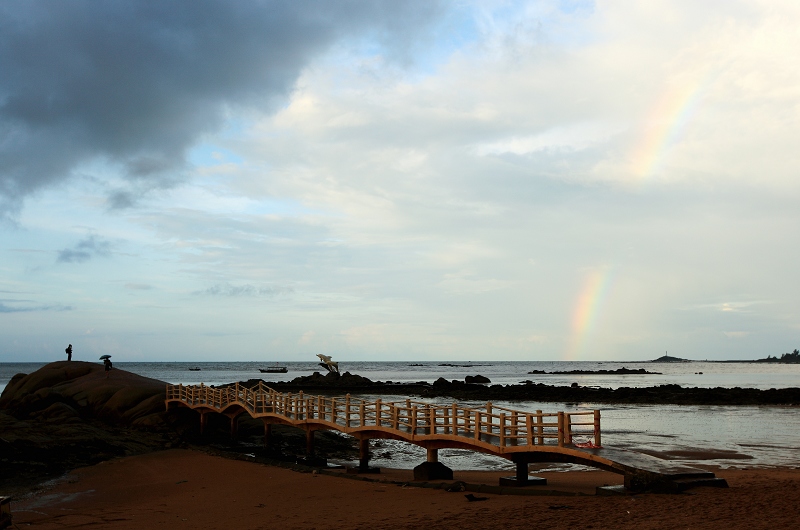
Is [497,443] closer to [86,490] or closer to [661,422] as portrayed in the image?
[86,490]

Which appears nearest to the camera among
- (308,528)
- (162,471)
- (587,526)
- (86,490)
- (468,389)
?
(587,526)

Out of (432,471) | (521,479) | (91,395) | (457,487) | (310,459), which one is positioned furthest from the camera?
(91,395)

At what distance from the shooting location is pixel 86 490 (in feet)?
66.2

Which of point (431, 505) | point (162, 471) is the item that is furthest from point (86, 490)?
point (431, 505)

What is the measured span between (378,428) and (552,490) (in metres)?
6.66

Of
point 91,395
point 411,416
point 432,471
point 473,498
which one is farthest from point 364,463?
point 91,395

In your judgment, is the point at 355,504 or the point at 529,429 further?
the point at 529,429

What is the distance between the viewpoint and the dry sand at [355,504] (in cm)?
1202

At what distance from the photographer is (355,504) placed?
15695 millimetres

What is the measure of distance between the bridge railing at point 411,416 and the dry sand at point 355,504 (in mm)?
1571

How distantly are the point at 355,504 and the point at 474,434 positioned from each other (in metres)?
4.16

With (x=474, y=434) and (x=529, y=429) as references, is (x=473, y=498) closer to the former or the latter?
(x=529, y=429)

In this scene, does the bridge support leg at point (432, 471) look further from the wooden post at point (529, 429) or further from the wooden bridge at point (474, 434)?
the wooden post at point (529, 429)

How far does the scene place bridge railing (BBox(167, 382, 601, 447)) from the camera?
642 inches
